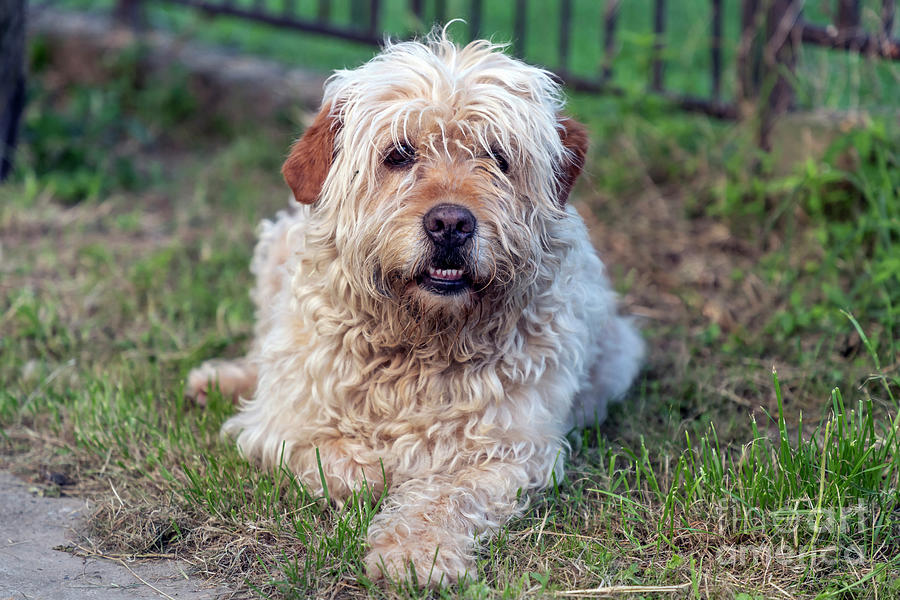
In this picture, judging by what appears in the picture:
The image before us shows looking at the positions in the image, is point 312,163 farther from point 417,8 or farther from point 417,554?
point 417,8

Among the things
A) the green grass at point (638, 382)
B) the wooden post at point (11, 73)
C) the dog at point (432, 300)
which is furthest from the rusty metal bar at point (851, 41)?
the wooden post at point (11, 73)

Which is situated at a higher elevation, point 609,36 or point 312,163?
point 609,36

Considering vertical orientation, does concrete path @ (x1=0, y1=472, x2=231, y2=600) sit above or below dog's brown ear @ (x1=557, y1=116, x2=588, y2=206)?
below

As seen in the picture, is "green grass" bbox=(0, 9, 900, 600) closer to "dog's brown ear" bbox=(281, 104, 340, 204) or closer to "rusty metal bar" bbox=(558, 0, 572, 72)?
"rusty metal bar" bbox=(558, 0, 572, 72)

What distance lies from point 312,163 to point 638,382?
1702 mm

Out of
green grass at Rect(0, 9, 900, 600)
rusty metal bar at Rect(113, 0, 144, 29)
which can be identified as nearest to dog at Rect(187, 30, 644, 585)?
green grass at Rect(0, 9, 900, 600)

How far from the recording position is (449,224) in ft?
9.12

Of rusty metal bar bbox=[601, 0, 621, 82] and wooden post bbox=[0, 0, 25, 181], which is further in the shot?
rusty metal bar bbox=[601, 0, 621, 82]

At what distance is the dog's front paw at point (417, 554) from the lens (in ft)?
8.60

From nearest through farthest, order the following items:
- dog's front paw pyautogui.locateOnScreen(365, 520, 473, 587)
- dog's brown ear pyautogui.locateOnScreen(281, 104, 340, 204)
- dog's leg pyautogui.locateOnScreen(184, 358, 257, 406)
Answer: dog's front paw pyautogui.locateOnScreen(365, 520, 473, 587) < dog's brown ear pyautogui.locateOnScreen(281, 104, 340, 204) < dog's leg pyautogui.locateOnScreen(184, 358, 257, 406)

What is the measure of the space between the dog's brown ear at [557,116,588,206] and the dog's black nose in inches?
19.4

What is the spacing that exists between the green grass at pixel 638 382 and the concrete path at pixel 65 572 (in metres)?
0.08

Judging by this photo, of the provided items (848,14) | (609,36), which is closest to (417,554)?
(848,14)

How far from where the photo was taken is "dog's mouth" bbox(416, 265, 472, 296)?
2.87m
